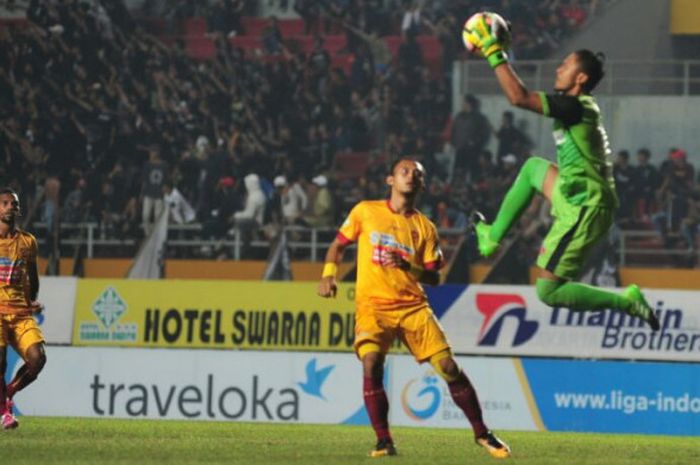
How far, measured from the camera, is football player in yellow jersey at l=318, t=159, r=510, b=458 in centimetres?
1020

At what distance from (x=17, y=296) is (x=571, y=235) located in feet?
18.7

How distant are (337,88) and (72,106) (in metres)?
4.87

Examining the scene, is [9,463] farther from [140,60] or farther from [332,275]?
[140,60]

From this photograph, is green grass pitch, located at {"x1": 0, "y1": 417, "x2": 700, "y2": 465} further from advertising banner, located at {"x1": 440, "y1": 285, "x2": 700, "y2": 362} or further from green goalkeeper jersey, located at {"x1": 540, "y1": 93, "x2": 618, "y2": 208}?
advertising banner, located at {"x1": 440, "y1": 285, "x2": 700, "y2": 362}

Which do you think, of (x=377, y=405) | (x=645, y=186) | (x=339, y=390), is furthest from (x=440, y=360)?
(x=645, y=186)

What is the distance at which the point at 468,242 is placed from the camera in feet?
74.4

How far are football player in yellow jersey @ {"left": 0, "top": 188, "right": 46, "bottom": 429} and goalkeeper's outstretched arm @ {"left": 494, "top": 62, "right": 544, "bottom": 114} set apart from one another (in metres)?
5.59

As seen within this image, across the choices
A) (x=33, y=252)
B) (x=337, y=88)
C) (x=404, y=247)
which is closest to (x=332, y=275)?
(x=404, y=247)

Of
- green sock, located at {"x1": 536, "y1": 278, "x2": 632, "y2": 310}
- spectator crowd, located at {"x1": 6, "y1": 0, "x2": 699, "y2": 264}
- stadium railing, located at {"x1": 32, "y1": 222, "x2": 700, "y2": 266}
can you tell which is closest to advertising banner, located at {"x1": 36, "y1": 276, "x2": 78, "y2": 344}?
stadium railing, located at {"x1": 32, "y1": 222, "x2": 700, "y2": 266}

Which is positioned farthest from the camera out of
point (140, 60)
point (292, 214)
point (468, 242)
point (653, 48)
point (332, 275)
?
point (140, 60)

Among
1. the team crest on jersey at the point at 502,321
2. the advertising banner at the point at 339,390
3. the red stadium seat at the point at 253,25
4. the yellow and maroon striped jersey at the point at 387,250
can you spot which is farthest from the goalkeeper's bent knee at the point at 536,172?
the red stadium seat at the point at 253,25

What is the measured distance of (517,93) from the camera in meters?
8.81

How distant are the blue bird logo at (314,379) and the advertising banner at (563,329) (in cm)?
169

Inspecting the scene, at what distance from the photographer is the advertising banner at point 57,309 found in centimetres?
2092
